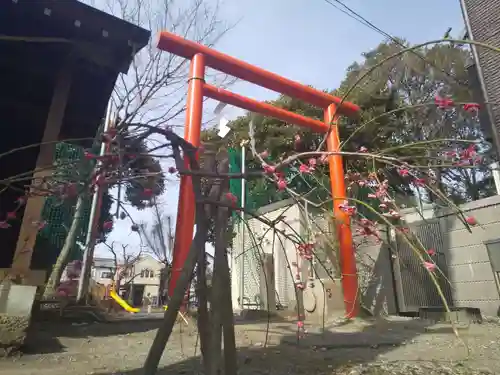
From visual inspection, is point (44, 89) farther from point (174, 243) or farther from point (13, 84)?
point (174, 243)

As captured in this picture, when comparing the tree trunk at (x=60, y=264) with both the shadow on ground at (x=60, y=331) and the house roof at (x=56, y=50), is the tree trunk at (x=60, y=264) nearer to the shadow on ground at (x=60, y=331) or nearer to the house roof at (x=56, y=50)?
the shadow on ground at (x=60, y=331)

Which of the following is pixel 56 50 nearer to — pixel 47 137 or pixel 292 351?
pixel 47 137

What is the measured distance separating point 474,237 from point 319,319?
2.88 meters

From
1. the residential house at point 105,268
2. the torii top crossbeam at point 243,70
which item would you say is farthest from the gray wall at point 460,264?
the residential house at point 105,268

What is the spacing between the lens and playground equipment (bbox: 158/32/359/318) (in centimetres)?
481

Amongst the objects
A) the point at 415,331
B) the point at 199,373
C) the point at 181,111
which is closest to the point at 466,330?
the point at 415,331

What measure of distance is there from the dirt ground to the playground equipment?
879mm

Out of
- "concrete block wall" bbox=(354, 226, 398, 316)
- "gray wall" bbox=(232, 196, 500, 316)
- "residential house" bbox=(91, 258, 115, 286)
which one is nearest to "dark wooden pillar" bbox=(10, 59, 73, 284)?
"gray wall" bbox=(232, 196, 500, 316)

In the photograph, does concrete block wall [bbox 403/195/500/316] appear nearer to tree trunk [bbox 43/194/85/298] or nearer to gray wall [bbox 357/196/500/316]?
gray wall [bbox 357/196/500/316]

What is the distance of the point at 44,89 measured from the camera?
3.70 metres

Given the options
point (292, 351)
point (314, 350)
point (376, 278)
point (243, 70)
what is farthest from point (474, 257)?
point (243, 70)

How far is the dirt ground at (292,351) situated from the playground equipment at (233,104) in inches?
34.6

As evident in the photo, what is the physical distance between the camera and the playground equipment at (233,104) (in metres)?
4.81

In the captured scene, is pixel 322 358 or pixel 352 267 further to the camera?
pixel 352 267
